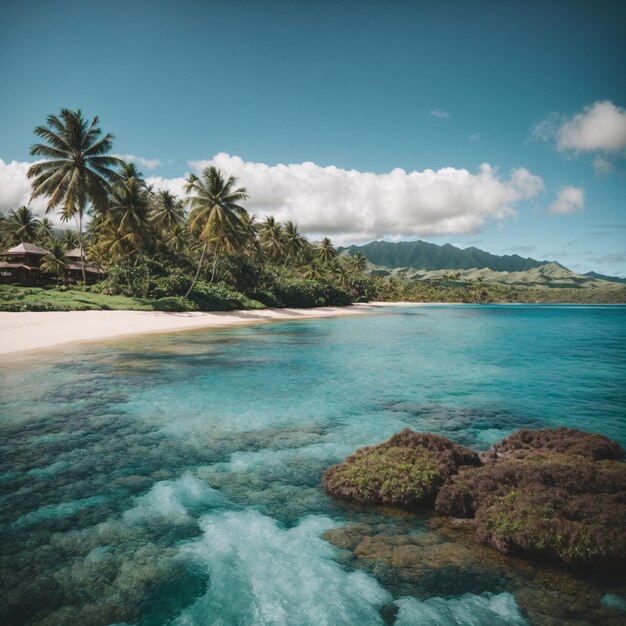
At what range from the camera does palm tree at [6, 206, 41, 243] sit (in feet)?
181

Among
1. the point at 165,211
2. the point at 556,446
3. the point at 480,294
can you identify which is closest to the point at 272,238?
the point at 165,211

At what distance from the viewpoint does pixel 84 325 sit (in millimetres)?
25500

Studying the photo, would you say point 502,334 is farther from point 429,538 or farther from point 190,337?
point 429,538

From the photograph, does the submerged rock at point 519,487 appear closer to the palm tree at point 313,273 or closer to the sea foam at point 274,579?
the sea foam at point 274,579

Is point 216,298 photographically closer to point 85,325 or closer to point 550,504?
point 85,325

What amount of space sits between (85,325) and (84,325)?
0.06 m

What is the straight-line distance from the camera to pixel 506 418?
10.3 meters

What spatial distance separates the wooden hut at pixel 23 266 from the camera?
4322 centimetres

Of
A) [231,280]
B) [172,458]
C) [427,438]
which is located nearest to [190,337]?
[172,458]

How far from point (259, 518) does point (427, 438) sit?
10.7 feet

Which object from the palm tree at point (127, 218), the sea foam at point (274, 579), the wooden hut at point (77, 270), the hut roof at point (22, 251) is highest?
the palm tree at point (127, 218)

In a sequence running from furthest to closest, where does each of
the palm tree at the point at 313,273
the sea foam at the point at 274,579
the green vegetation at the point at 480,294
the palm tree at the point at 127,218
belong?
the green vegetation at the point at 480,294 → the palm tree at the point at 313,273 → the palm tree at the point at 127,218 → the sea foam at the point at 274,579

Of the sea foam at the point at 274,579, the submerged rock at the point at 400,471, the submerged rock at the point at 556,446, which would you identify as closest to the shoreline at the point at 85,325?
the sea foam at the point at 274,579

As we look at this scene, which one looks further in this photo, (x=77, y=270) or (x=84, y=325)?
(x=77, y=270)
